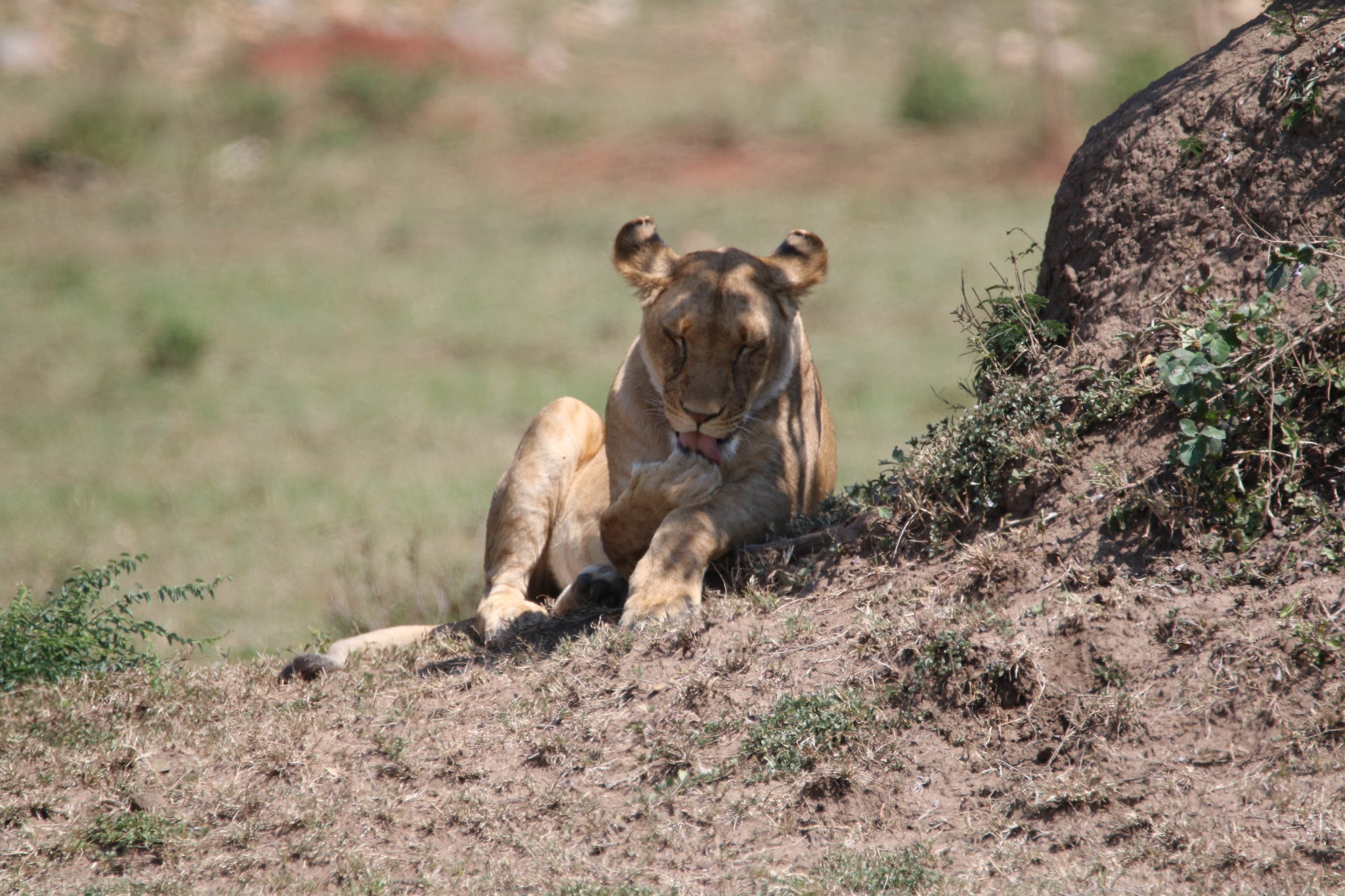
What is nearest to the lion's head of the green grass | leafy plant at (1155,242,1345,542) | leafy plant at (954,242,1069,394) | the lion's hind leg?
leafy plant at (954,242,1069,394)

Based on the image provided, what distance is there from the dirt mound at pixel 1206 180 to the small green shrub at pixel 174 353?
1096cm

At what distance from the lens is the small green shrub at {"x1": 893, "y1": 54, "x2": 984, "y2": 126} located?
25031 millimetres

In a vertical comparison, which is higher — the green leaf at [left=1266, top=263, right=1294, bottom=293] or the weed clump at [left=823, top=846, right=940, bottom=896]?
the green leaf at [left=1266, top=263, right=1294, bottom=293]

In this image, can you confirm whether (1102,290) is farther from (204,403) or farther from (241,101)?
(241,101)

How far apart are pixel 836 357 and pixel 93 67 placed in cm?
1949

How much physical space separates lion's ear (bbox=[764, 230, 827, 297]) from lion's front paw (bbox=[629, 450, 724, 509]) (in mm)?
848

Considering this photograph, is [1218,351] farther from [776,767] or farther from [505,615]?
[505,615]

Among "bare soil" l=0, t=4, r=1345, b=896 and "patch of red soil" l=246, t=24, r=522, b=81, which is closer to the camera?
"bare soil" l=0, t=4, r=1345, b=896

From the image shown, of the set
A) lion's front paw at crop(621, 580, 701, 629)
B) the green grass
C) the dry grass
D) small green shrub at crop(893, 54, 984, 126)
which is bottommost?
the dry grass

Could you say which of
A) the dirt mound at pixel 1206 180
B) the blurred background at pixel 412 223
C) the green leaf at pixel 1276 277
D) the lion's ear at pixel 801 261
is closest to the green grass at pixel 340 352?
the blurred background at pixel 412 223

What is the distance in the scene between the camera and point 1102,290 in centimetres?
508

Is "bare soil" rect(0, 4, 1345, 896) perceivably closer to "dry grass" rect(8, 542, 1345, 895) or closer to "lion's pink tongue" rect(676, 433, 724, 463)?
"dry grass" rect(8, 542, 1345, 895)

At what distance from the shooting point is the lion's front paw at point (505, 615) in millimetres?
5652

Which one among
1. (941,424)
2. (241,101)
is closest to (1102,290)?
(941,424)
